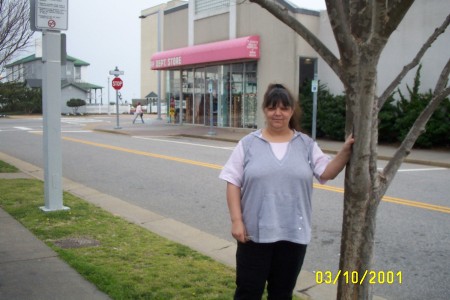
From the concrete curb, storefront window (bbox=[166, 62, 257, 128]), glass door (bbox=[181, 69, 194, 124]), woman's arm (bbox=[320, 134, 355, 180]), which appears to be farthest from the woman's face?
glass door (bbox=[181, 69, 194, 124])

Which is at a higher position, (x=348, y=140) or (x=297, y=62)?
(x=297, y=62)

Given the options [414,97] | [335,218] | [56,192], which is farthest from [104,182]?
[414,97]

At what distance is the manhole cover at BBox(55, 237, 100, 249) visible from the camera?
5605mm

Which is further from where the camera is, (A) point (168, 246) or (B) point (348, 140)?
(A) point (168, 246)

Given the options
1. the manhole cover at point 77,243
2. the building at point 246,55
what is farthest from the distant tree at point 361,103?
the building at point 246,55

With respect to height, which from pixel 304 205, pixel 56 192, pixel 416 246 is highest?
pixel 304 205

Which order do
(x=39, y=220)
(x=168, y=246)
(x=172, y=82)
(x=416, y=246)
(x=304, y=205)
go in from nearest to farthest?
(x=304, y=205), (x=168, y=246), (x=416, y=246), (x=39, y=220), (x=172, y=82)

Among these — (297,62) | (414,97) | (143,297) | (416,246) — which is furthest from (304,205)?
(297,62)

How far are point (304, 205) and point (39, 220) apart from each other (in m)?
4.72

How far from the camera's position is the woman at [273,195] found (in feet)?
9.53

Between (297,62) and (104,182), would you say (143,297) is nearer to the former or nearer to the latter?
(104,182)

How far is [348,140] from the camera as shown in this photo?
8.84ft

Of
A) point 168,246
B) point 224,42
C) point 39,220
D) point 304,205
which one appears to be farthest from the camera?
point 224,42

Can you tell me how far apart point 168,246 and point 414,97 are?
1556cm
